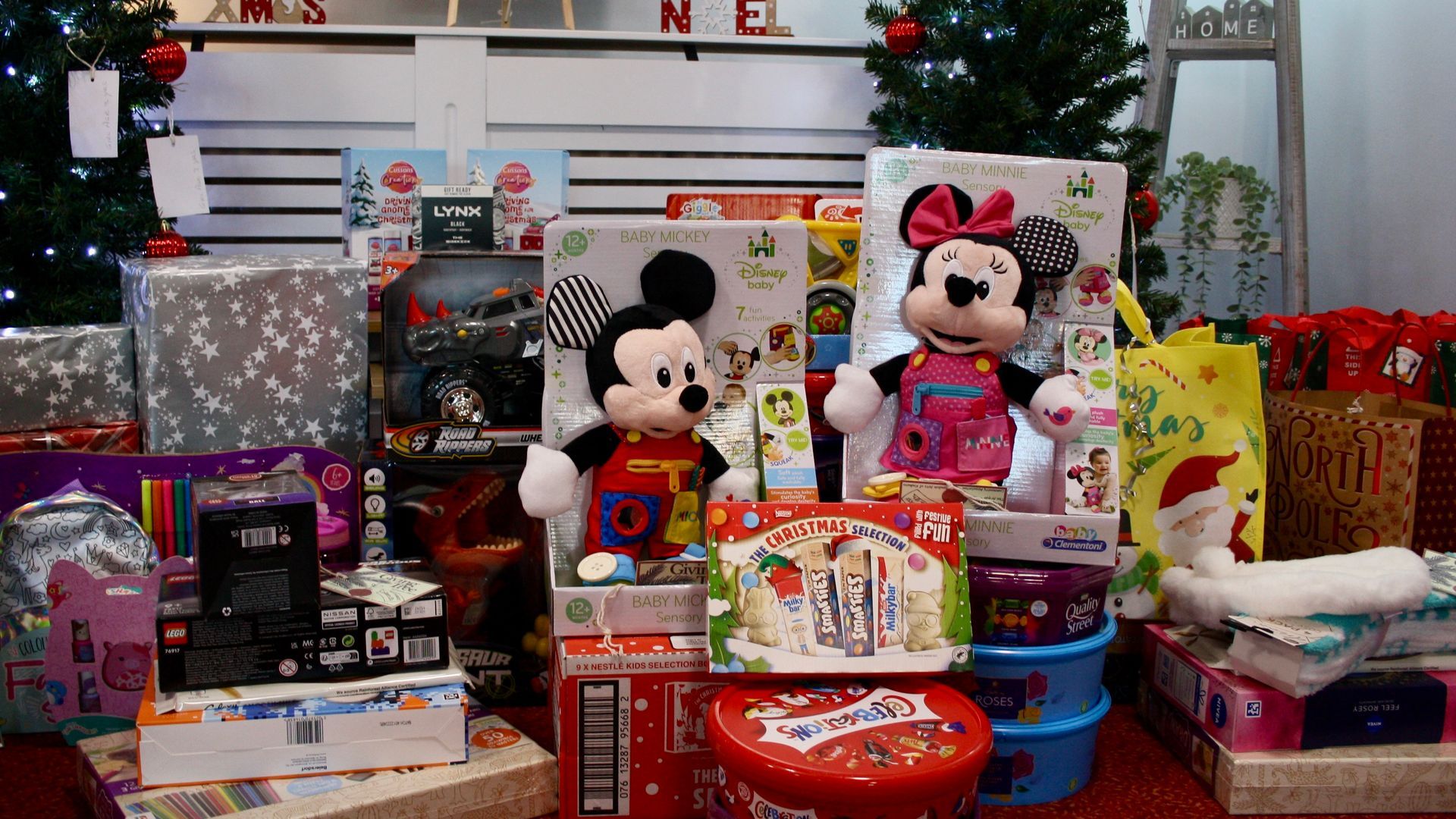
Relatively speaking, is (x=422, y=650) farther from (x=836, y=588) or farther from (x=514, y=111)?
(x=514, y=111)

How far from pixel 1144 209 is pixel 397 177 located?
71.0 inches

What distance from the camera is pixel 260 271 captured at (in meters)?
2.12

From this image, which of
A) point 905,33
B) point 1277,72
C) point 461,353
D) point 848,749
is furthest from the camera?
point 1277,72

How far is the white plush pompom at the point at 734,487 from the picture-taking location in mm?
1911

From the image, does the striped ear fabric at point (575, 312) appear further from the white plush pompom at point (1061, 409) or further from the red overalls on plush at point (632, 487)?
the white plush pompom at point (1061, 409)

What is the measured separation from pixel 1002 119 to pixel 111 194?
6.68 ft

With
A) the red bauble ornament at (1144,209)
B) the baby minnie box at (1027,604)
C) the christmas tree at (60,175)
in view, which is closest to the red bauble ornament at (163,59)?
the christmas tree at (60,175)

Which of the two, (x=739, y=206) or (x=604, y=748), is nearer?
(x=604, y=748)

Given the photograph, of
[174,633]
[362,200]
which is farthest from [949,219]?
[362,200]

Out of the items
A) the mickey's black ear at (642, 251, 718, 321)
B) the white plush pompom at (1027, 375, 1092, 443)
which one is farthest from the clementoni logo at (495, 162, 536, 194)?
the white plush pompom at (1027, 375, 1092, 443)

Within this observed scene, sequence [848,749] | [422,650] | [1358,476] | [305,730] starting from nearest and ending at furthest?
[848,749] < [305,730] < [422,650] < [1358,476]

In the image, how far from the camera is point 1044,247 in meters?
1.96

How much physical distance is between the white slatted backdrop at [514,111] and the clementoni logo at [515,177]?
1.60ft

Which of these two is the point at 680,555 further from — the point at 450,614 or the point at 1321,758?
the point at 1321,758
